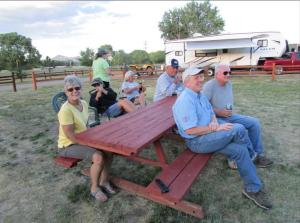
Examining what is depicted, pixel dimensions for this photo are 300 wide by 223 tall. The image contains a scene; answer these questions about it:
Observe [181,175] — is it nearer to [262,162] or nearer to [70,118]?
[70,118]

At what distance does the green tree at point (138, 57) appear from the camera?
46.9m

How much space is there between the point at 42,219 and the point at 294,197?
2490 millimetres

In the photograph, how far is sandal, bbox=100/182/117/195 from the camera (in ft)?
9.17

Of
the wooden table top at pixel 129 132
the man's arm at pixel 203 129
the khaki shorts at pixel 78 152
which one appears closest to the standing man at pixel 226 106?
the wooden table top at pixel 129 132

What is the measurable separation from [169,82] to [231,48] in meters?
14.8

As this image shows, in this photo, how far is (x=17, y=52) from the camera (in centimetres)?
4147

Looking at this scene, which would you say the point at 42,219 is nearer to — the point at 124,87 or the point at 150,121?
the point at 150,121

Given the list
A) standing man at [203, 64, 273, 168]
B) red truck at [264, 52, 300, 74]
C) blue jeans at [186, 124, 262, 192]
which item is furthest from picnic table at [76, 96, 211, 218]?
red truck at [264, 52, 300, 74]

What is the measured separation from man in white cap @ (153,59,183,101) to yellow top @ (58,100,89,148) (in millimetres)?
1698

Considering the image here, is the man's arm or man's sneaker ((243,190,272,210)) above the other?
the man's arm

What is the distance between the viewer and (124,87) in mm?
4961

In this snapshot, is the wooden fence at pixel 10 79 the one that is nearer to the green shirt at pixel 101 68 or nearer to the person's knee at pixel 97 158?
the green shirt at pixel 101 68

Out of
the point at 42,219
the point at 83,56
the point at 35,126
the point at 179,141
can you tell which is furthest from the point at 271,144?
the point at 83,56

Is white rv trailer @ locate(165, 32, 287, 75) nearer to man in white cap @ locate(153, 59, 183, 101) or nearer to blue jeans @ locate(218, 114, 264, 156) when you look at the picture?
man in white cap @ locate(153, 59, 183, 101)
